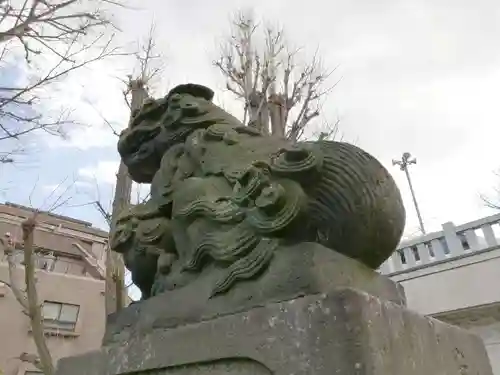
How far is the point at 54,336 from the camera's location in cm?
972

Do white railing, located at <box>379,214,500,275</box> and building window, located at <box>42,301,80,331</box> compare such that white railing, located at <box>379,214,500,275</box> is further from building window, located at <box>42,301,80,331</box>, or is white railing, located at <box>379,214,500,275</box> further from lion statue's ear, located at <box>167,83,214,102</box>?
building window, located at <box>42,301,80,331</box>

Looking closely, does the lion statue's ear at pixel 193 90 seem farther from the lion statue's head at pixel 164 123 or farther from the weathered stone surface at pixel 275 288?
the weathered stone surface at pixel 275 288

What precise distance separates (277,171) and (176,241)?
1.45 ft

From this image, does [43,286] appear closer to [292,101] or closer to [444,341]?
[292,101]

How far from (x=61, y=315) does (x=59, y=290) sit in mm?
536

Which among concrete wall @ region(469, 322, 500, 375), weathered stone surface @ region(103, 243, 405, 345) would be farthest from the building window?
weathered stone surface @ region(103, 243, 405, 345)

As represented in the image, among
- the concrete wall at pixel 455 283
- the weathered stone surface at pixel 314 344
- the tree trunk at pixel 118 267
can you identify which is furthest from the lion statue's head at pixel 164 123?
the concrete wall at pixel 455 283

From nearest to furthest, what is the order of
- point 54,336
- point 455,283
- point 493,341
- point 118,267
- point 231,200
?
point 231,200
point 493,341
point 455,283
point 118,267
point 54,336

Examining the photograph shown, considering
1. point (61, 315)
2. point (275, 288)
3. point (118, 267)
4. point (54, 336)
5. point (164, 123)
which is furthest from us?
point (61, 315)

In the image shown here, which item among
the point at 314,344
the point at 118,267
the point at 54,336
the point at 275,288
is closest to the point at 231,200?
the point at 275,288

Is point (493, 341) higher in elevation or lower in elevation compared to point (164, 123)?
lower

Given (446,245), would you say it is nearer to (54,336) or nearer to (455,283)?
(455,283)

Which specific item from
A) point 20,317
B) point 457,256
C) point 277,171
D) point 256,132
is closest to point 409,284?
point 457,256

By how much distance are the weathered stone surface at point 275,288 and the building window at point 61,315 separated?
9.62 m
